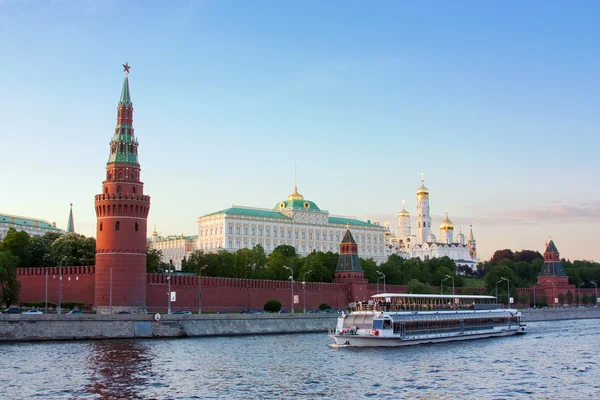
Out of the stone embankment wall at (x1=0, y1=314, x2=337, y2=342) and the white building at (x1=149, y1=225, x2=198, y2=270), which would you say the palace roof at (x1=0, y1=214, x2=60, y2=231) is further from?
the stone embankment wall at (x1=0, y1=314, x2=337, y2=342)

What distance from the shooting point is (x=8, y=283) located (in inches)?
2943

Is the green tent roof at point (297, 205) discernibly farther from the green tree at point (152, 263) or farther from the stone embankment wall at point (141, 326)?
the stone embankment wall at point (141, 326)

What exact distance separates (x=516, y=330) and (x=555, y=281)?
5858 cm

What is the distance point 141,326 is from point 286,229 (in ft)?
340

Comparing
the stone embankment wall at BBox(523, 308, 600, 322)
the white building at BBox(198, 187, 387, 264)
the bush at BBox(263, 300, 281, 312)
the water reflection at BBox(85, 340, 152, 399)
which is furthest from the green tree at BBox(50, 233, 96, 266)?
the white building at BBox(198, 187, 387, 264)

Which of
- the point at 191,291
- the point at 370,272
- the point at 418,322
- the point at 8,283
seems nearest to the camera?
the point at 418,322

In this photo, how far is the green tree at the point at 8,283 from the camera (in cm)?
7428

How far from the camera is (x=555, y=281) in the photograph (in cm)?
13112

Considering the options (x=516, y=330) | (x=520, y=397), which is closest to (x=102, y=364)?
(x=520, y=397)

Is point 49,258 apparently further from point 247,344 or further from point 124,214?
point 247,344

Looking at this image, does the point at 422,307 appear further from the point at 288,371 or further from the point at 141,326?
the point at 288,371

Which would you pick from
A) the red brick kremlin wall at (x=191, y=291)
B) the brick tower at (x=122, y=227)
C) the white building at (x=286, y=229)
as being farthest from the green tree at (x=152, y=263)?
the white building at (x=286, y=229)

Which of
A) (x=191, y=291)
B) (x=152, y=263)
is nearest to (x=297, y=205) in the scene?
(x=152, y=263)

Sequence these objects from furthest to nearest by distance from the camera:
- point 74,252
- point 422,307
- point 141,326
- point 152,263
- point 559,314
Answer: point 559,314 → point 152,263 → point 74,252 → point 422,307 → point 141,326
